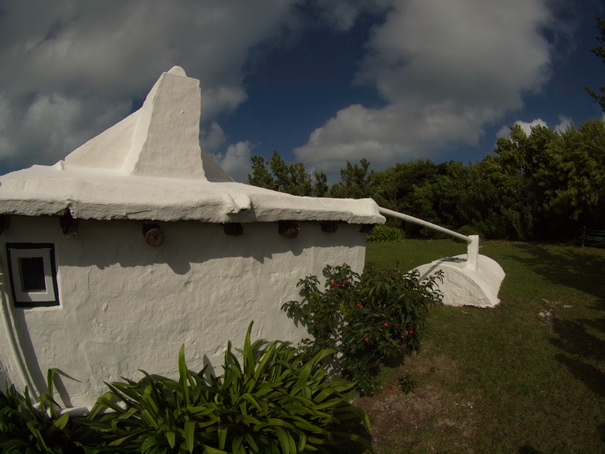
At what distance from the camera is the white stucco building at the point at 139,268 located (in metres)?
2.70

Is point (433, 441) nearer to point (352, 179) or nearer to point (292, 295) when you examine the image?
point (292, 295)

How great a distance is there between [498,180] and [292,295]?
64.2ft

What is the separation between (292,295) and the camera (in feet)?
12.9

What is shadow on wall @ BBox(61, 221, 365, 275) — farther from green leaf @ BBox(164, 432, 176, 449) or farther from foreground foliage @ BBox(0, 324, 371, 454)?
green leaf @ BBox(164, 432, 176, 449)

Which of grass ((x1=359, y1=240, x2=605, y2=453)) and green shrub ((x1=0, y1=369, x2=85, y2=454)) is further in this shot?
grass ((x1=359, y1=240, x2=605, y2=453))

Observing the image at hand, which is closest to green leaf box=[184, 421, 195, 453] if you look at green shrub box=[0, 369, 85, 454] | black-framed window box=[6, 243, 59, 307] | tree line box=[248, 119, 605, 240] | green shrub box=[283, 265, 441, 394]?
green shrub box=[0, 369, 85, 454]

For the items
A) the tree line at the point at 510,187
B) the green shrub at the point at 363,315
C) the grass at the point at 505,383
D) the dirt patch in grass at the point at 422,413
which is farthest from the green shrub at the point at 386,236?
the green shrub at the point at 363,315

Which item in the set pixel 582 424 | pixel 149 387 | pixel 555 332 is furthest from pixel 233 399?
pixel 555 332

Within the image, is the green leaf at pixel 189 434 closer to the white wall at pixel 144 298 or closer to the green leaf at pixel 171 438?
the green leaf at pixel 171 438

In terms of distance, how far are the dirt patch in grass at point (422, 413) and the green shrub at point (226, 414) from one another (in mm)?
435

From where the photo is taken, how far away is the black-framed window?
270 cm

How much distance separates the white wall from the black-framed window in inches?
1.9

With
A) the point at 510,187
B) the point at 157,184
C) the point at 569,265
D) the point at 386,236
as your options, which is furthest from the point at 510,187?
the point at 157,184

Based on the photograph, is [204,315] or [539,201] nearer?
[204,315]
